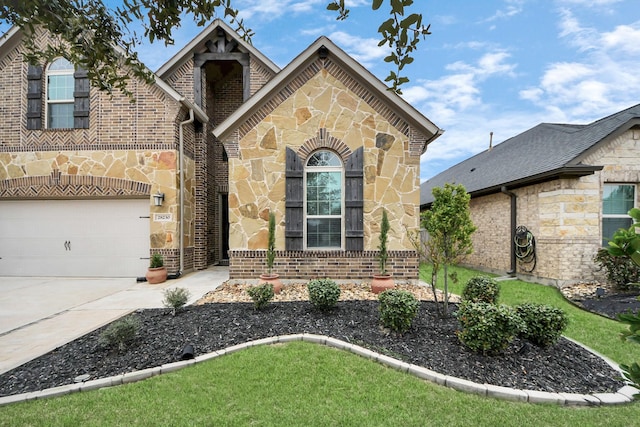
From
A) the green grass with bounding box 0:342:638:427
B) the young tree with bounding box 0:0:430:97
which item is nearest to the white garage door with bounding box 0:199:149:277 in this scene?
the green grass with bounding box 0:342:638:427

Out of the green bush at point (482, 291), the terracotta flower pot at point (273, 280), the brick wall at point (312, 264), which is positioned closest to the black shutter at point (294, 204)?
the brick wall at point (312, 264)

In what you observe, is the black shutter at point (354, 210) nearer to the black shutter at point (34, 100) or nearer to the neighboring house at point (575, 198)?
the neighboring house at point (575, 198)

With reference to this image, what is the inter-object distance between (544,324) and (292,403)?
3.46 m

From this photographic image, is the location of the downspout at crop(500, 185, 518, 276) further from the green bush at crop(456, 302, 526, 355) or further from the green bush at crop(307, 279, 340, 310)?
the green bush at crop(307, 279, 340, 310)

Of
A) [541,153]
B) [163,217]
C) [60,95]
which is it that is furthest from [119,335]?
[541,153]

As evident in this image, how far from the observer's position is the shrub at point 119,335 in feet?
13.7

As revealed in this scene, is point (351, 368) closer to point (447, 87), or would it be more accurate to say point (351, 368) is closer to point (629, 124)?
point (629, 124)

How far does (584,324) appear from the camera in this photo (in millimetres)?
5648

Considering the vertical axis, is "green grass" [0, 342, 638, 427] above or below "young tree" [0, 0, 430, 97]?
below

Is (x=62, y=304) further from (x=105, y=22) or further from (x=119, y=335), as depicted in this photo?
(x=105, y=22)

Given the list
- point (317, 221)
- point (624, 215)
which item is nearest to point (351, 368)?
point (317, 221)

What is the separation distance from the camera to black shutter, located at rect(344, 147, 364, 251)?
25.5 ft

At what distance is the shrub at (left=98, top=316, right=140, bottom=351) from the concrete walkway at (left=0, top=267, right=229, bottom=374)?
0.95 metres

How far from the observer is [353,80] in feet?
26.1
